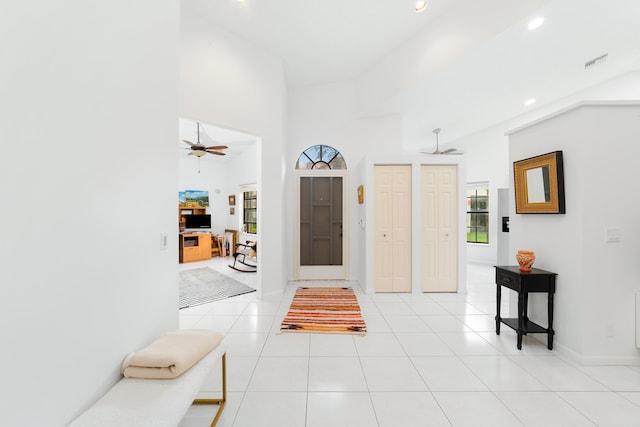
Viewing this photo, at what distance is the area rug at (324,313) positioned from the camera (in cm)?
325

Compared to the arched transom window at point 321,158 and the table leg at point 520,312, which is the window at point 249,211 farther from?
the table leg at point 520,312

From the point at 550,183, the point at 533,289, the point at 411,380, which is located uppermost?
the point at 550,183

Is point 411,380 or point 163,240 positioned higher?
point 163,240

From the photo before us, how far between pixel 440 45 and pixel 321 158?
9.08ft

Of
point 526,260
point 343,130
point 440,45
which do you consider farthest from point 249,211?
point 526,260

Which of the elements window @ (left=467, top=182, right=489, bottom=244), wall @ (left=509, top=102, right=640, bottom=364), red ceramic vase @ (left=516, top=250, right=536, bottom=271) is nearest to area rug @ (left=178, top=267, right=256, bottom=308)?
red ceramic vase @ (left=516, top=250, right=536, bottom=271)

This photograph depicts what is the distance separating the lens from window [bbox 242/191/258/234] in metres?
8.13

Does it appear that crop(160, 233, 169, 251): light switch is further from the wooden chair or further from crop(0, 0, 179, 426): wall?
the wooden chair

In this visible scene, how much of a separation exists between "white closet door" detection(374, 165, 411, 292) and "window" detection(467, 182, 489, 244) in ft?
13.3

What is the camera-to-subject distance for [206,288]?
502 cm

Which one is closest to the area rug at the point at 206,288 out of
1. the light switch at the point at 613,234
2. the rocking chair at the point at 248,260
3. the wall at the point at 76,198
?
the rocking chair at the point at 248,260

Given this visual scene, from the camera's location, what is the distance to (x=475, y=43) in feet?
10.7

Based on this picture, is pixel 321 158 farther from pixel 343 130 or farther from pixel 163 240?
pixel 163 240

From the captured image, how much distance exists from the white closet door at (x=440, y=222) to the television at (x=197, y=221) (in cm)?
652
